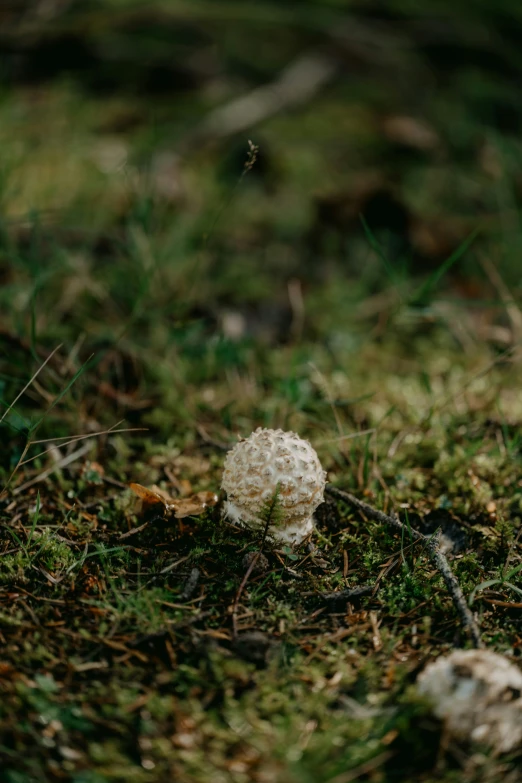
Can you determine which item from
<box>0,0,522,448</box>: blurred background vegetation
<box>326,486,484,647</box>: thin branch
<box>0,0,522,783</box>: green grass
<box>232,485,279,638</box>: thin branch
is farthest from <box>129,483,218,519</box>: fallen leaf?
<box>0,0,522,448</box>: blurred background vegetation

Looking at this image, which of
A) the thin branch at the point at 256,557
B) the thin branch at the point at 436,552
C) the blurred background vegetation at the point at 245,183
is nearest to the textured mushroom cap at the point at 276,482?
the thin branch at the point at 256,557

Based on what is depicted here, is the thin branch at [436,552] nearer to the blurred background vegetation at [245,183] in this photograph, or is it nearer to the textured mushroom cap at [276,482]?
the textured mushroom cap at [276,482]

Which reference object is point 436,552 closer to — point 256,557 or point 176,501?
point 256,557

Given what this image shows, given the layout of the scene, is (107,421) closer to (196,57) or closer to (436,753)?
(436,753)

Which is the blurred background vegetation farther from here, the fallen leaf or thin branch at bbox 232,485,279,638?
thin branch at bbox 232,485,279,638

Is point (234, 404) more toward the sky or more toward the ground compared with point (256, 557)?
more toward the ground

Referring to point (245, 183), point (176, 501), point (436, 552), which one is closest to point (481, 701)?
point (436, 552)
